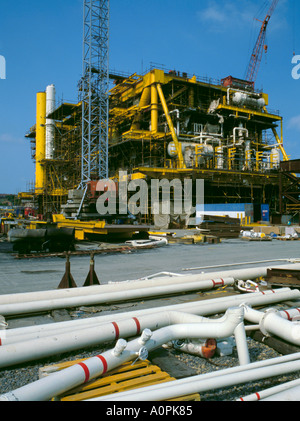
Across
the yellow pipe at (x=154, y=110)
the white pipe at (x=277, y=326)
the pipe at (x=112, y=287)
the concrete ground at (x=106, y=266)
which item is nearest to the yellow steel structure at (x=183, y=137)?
the yellow pipe at (x=154, y=110)

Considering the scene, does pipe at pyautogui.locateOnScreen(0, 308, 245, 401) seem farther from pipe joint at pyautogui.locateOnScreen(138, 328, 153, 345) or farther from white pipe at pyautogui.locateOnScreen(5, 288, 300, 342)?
white pipe at pyautogui.locateOnScreen(5, 288, 300, 342)

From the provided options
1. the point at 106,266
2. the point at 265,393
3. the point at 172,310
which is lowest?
the point at 106,266

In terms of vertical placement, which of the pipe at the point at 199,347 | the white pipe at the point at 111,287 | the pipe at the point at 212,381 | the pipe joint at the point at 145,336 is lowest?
the pipe at the point at 199,347

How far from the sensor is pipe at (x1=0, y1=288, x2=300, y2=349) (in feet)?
12.5

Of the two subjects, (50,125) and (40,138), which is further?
(40,138)

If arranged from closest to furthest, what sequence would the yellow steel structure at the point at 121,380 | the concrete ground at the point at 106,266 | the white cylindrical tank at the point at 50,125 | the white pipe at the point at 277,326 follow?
the yellow steel structure at the point at 121,380
the white pipe at the point at 277,326
the concrete ground at the point at 106,266
the white cylindrical tank at the point at 50,125

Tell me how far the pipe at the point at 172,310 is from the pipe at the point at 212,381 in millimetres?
→ 1452

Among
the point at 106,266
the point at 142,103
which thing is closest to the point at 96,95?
the point at 142,103

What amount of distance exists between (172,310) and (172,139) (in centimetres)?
2875

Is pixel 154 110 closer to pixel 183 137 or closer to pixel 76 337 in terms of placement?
pixel 183 137

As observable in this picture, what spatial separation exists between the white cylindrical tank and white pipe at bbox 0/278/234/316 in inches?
1671

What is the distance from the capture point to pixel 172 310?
4.57 meters

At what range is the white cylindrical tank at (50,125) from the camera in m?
45.4

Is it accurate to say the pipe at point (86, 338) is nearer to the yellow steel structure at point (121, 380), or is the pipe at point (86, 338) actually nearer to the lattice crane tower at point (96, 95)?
the yellow steel structure at point (121, 380)
